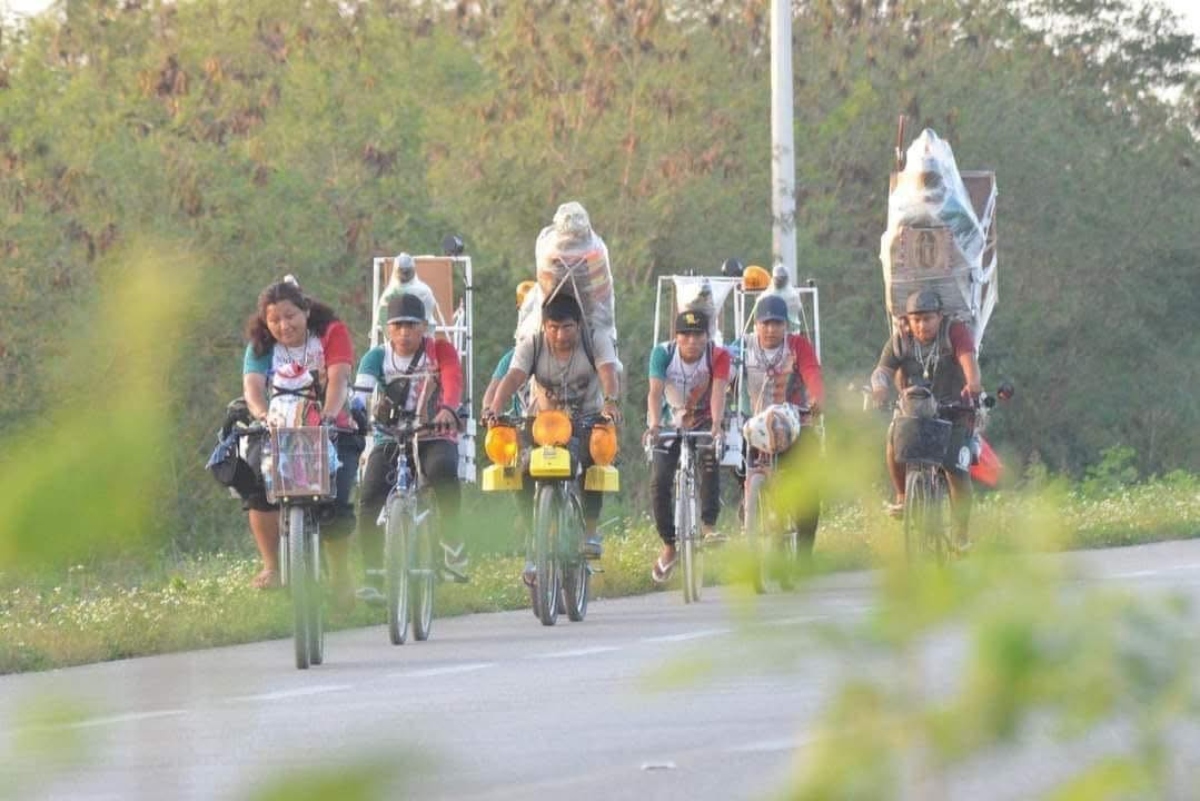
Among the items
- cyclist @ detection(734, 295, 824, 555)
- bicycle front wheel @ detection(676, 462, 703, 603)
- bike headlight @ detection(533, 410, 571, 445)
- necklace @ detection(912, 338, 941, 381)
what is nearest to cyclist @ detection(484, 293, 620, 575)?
bike headlight @ detection(533, 410, 571, 445)

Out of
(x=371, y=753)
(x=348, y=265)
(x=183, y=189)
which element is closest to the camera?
(x=371, y=753)

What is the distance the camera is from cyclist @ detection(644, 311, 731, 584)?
1839cm

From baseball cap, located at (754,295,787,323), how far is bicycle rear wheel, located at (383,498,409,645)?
375 centimetres

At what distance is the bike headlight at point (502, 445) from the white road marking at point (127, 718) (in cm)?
1474

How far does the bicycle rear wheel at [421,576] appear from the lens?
15.6 meters

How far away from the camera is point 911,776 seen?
193 cm

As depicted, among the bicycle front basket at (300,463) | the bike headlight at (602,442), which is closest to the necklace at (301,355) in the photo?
the bicycle front basket at (300,463)

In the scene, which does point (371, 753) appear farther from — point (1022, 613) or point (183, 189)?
point (183, 189)

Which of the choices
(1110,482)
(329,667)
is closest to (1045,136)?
(1110,482)

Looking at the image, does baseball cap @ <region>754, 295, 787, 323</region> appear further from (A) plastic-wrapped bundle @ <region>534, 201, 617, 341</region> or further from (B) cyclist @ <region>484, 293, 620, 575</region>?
(B) cyclist @ <region>484, 293, 620, 575</region>

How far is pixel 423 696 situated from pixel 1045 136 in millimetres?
40631

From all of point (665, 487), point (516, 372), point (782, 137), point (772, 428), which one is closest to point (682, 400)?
point (665, 487)

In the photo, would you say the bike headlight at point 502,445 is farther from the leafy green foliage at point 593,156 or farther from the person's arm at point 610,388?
the leafy green foliage at point 593,156

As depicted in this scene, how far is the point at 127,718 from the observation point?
194 centimetres
